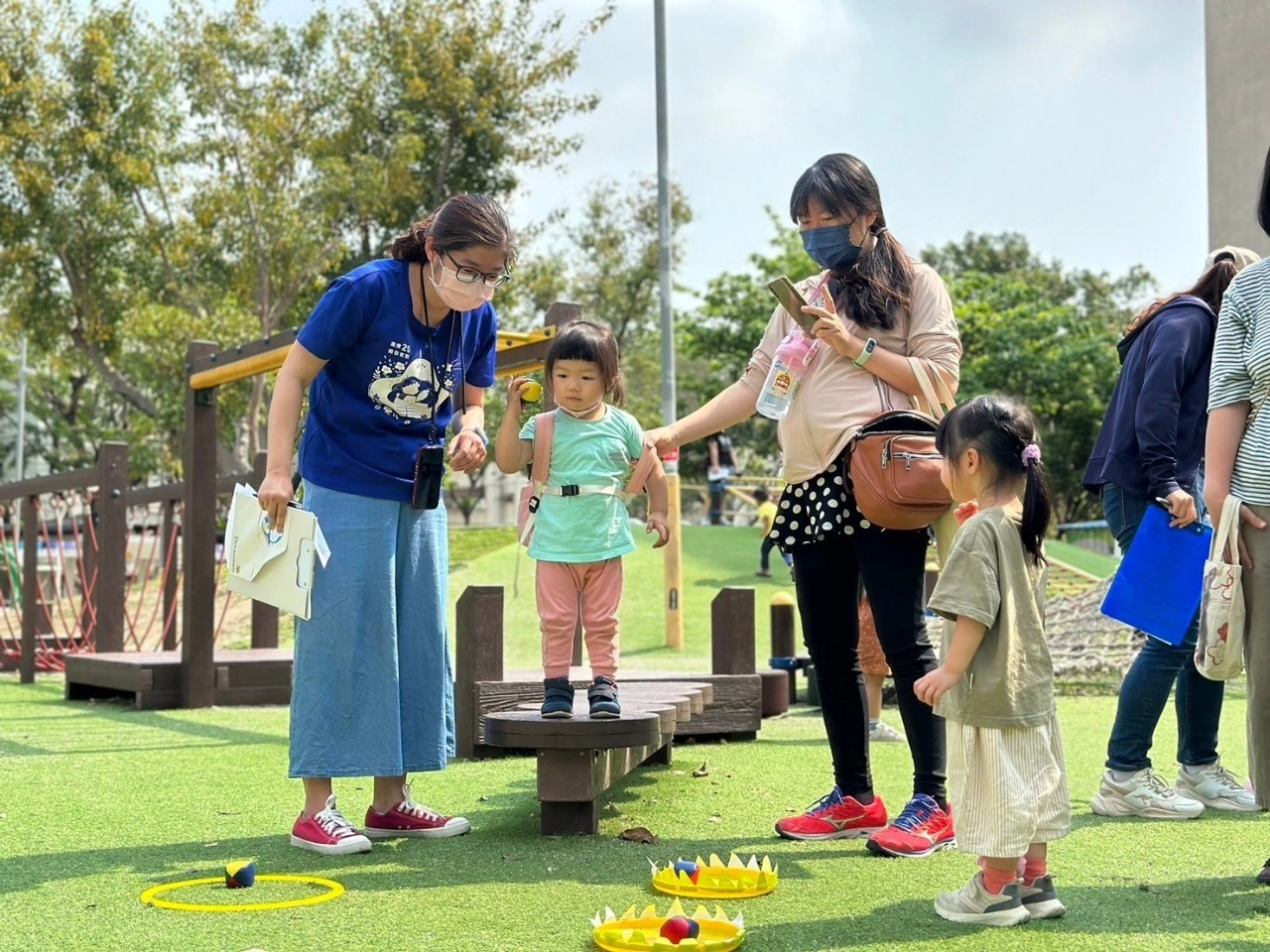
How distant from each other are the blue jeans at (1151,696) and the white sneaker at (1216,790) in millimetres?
40

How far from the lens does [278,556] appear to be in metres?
3.79

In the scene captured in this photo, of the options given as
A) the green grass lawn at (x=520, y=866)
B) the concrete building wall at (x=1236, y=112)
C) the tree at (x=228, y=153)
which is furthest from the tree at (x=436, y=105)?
the green grass lawn at (x=520, y=866)

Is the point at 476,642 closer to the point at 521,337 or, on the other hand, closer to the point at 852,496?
the point at 521,337

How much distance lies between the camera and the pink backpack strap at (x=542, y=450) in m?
4.07

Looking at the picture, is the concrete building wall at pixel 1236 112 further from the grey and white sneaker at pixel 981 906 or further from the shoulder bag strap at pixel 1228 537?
the grey and white sneaker at pixel 981 906

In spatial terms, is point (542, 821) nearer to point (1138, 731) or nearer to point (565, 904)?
point (565, 904)

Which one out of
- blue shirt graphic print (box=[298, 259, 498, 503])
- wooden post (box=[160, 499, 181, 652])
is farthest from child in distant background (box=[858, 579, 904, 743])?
wooden post (box=[160, 499, 181, 652])

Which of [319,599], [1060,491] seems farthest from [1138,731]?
[1060,491]

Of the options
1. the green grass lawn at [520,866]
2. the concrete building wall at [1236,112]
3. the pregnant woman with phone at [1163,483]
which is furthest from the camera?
the concrete building wall at [1236,112]

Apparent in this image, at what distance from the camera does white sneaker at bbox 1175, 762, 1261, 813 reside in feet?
14.7

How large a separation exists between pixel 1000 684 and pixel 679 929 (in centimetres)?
90

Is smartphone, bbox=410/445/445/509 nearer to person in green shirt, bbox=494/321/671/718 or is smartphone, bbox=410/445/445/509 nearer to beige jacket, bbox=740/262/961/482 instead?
person in green shirt, bbox=494/321/671/718

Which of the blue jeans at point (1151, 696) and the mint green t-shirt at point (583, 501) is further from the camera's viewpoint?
the blue jeans at point (1151, 696)

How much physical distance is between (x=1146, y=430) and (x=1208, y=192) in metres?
12.7
